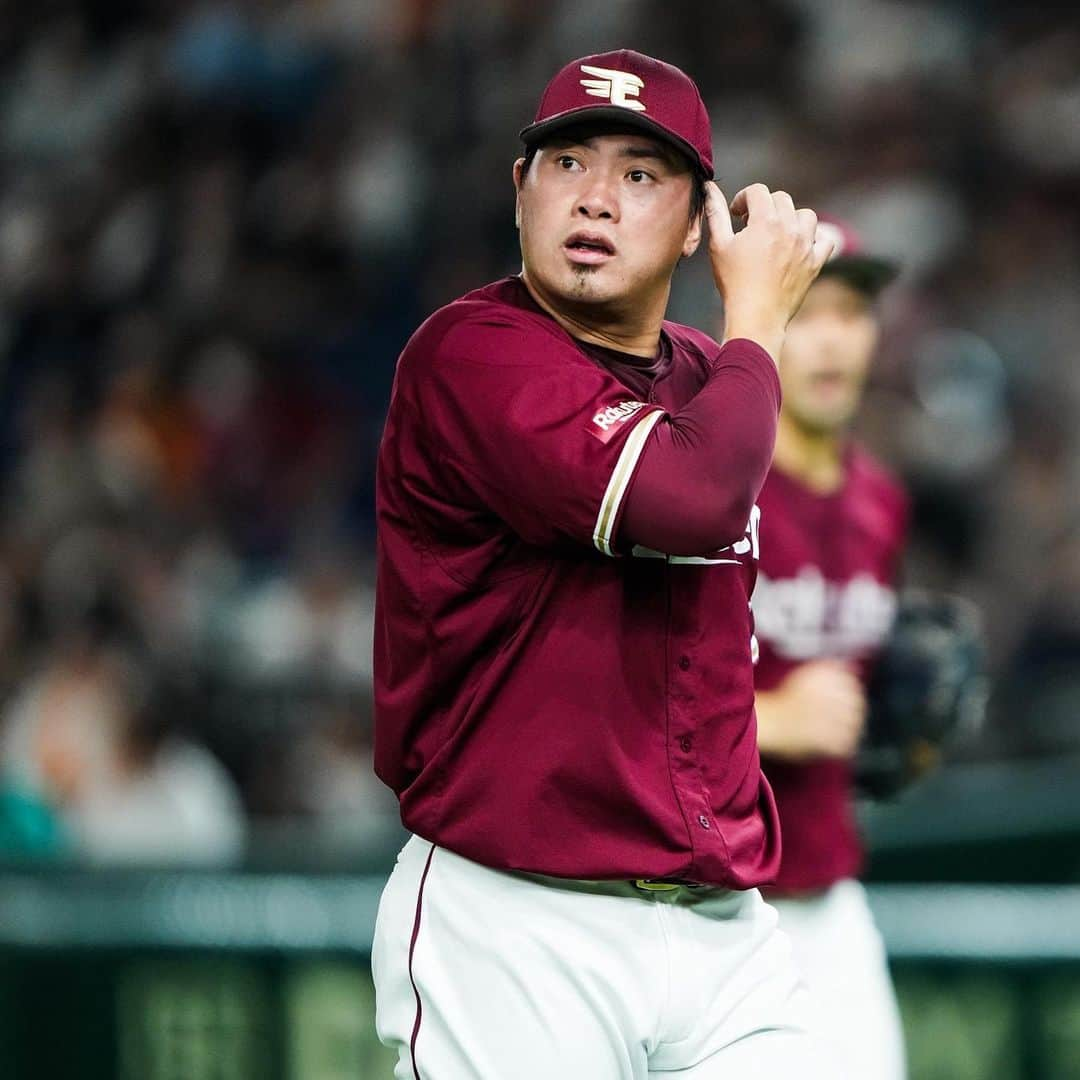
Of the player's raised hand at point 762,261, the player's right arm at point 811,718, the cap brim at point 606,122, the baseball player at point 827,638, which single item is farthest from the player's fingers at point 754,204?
the player's right arm at point 811,718

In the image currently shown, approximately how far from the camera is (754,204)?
263 cm

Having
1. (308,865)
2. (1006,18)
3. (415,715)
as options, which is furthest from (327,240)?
(415,715)

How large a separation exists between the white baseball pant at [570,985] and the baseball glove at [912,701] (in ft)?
5.51

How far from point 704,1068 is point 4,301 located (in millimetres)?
8434

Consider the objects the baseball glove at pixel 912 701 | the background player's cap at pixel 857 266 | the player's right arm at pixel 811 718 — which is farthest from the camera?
the baseball glove at pixel 912 701

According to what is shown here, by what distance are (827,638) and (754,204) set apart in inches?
64.0

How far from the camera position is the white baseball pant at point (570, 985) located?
8.25ft

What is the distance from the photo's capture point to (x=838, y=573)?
4148 millimetres

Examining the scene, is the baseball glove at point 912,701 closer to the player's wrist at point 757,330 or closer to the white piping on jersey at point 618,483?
the player's wrist at point 757,330

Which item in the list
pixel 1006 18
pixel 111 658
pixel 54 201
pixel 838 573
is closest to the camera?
pixel 838 573

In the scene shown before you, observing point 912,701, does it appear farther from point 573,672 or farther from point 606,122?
point 606,122

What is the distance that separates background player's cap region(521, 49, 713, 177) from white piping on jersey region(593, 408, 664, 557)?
0.39m

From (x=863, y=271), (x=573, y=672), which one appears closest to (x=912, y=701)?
(x=863, y=271)

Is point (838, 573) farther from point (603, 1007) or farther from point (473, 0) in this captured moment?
point (473, 0)
